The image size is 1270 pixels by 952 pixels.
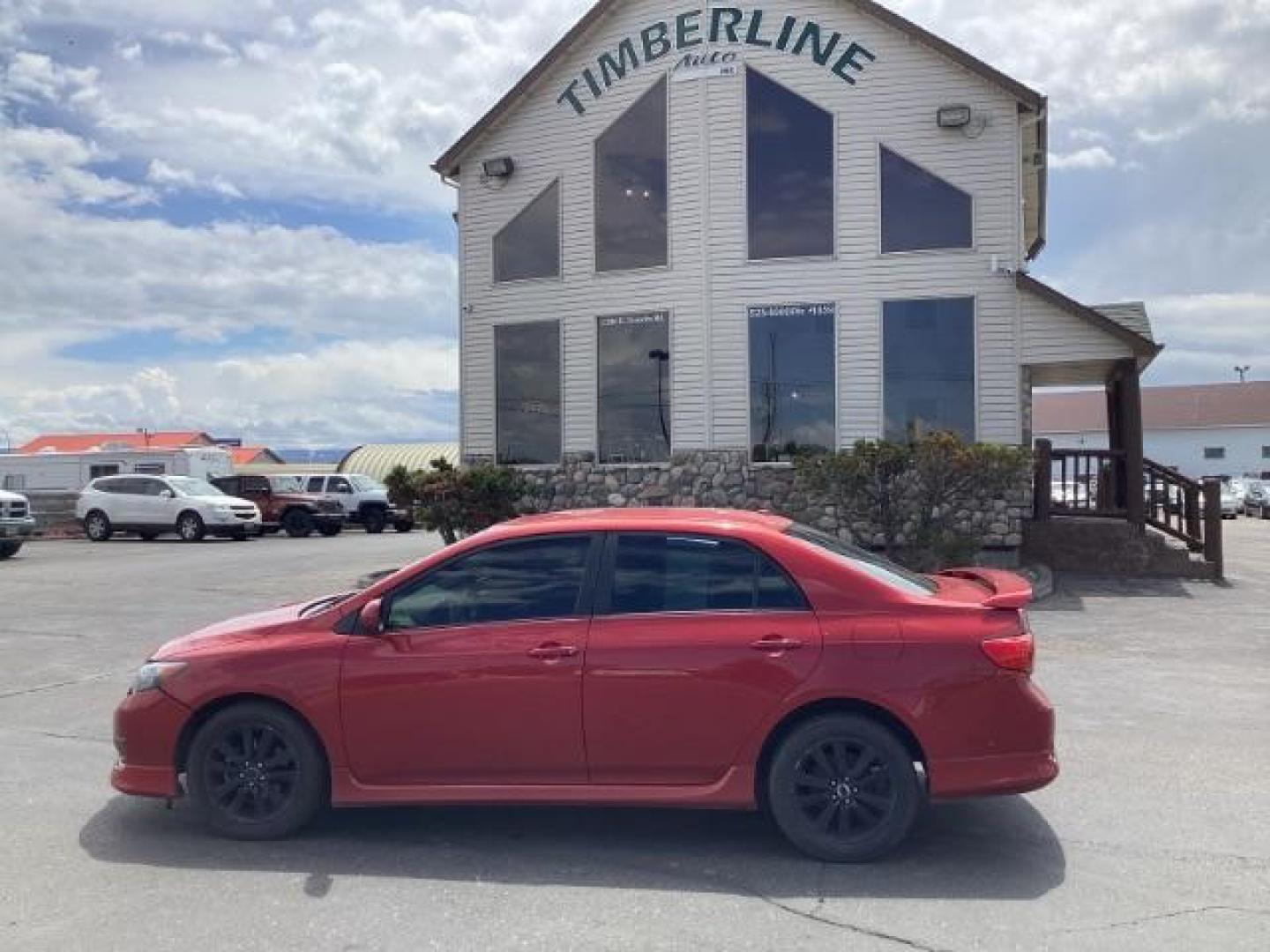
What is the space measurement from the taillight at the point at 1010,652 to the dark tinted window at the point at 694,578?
32.5 inches

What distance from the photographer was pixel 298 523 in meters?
30.8

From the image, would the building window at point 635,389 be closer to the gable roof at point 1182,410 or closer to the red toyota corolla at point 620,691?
the red toyota corolla at point 620,691

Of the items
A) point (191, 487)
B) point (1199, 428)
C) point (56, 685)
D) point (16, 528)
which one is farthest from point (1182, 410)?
point (56, 685)

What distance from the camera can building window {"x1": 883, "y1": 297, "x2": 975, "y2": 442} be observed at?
15547 millimetres

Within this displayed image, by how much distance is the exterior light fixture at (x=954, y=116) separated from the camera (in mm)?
15508

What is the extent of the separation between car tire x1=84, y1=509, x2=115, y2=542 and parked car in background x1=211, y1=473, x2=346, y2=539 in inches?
127

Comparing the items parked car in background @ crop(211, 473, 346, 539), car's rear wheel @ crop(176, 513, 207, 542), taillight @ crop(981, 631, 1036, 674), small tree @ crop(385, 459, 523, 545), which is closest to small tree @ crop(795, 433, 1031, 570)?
small tree @ crop(385, 459, 523, 545)

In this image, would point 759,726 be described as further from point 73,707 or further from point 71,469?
point 71,469

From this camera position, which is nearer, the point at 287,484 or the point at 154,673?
the point at 154,673

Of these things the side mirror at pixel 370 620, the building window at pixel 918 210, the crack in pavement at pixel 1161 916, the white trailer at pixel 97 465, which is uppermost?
the building window at pixel 918 210

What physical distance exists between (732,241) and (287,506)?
18538 millimetres

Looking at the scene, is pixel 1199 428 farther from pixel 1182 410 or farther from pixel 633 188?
pixel 633 188

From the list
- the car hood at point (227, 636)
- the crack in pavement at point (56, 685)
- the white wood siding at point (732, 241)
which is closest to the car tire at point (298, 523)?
the white wood siding at point (732, 241)

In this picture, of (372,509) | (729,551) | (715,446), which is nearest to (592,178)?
(715,446)
